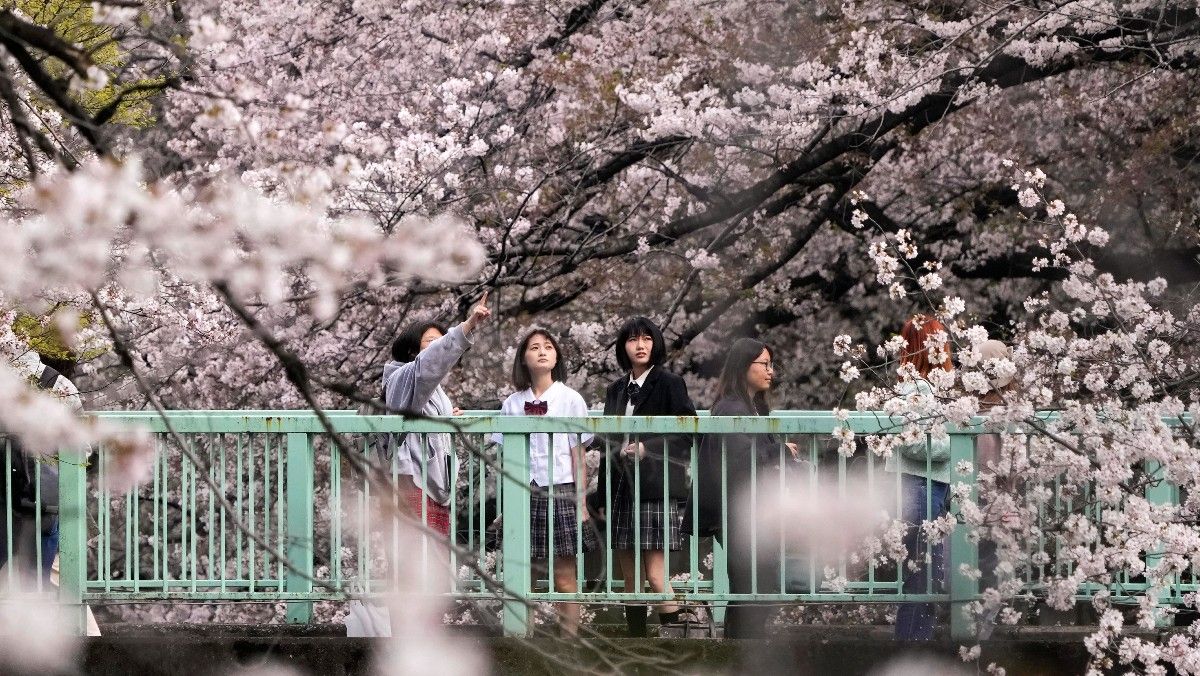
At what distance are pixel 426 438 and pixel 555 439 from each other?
0.65 metres

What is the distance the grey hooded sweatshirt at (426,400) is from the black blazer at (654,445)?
2.67 feet

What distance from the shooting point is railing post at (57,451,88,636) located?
665 centimetres

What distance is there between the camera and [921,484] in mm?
6707

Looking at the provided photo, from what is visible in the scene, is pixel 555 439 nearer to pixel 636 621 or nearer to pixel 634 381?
pixel 634 381

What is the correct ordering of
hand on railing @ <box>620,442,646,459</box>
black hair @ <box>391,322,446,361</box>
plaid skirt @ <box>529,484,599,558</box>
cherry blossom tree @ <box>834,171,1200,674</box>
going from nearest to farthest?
cherry blossom tree @ <box>834,171,1200,674</box> → hand on railing @ <box>620,442,646,459</box> → plaid skirt @ <box>529,484,599,558</box> → black hair @ <box>391,322,446,361</box>

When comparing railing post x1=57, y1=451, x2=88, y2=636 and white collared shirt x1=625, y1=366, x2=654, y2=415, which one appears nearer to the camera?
railing post x1=57, y1=451, x2=88, y2=636

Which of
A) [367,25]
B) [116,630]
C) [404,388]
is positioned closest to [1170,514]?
[404,388]

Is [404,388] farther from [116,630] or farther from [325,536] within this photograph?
[325,536]

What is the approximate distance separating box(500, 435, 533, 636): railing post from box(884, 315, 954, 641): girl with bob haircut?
1.73 meters

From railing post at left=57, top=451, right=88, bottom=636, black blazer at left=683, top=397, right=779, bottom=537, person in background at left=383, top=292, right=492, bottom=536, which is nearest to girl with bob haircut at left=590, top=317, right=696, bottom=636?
black blazer at left=683, top=397, right=779, bottom=537

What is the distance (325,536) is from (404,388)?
16.5 feet

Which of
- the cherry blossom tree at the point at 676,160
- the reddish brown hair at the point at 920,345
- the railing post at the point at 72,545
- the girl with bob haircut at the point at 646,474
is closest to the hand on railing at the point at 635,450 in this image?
the girl with bob haircut at the point at 646,474

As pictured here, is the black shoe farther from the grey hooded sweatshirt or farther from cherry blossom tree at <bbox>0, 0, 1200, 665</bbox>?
cherry blossom tree at <bbox>0, 0, 1200, 665</bbox>

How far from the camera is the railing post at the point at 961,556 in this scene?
6477 millimetres
